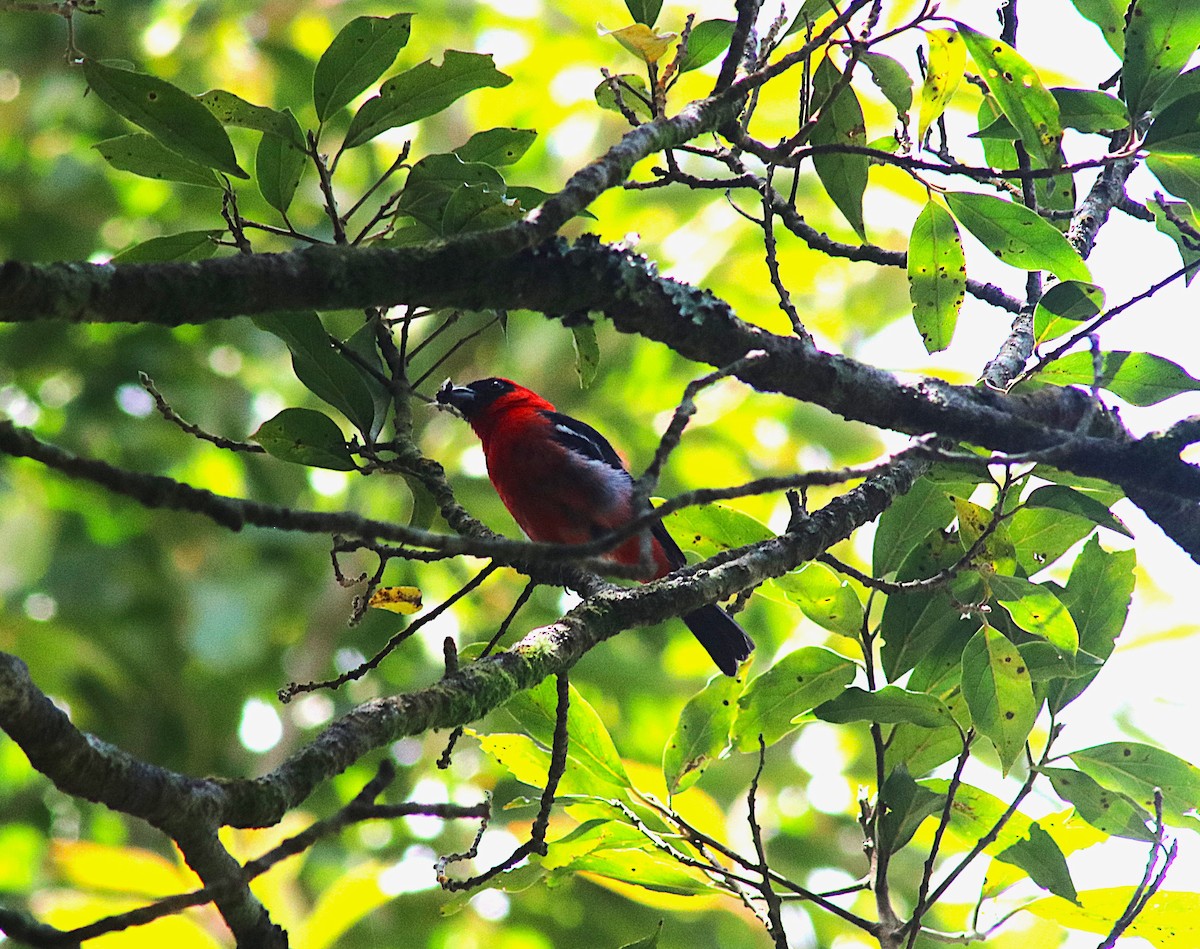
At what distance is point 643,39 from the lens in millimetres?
2379

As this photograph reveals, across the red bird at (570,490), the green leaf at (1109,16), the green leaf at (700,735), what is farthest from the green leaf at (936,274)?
the red bird at (570,490)

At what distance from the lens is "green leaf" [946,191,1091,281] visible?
246 centimetres

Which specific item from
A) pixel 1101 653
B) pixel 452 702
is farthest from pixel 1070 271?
pixel 452 702

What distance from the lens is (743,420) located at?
20.2 feet

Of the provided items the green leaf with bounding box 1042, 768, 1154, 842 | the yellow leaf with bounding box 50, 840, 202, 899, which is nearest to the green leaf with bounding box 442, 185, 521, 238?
the green leaf with bounding box 1042, 768, 1154, 842

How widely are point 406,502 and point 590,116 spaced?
2530 millimetres

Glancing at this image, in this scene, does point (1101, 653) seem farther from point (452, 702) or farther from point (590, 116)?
point (590, 116)

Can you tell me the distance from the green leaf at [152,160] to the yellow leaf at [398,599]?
92 centimetres

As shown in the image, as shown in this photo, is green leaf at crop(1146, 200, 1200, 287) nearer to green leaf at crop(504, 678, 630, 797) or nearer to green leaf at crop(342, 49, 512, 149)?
green leaf at crop(342, 49, 512, 149)

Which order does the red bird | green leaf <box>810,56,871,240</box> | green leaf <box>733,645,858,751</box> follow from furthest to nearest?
the red bird → green leaf <box>810,56,871,240</box> → green leaf <box>733,645,858,751</box>

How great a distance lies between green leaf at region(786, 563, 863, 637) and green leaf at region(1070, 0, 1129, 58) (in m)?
1.38

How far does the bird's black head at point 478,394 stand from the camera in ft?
17.4

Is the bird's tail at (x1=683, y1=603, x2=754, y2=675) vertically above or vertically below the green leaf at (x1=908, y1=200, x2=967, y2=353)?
above

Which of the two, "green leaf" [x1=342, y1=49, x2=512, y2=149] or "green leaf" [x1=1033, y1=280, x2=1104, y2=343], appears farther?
"green leaf" [x1=1033, y1=280, x2=1104, y2=343]
